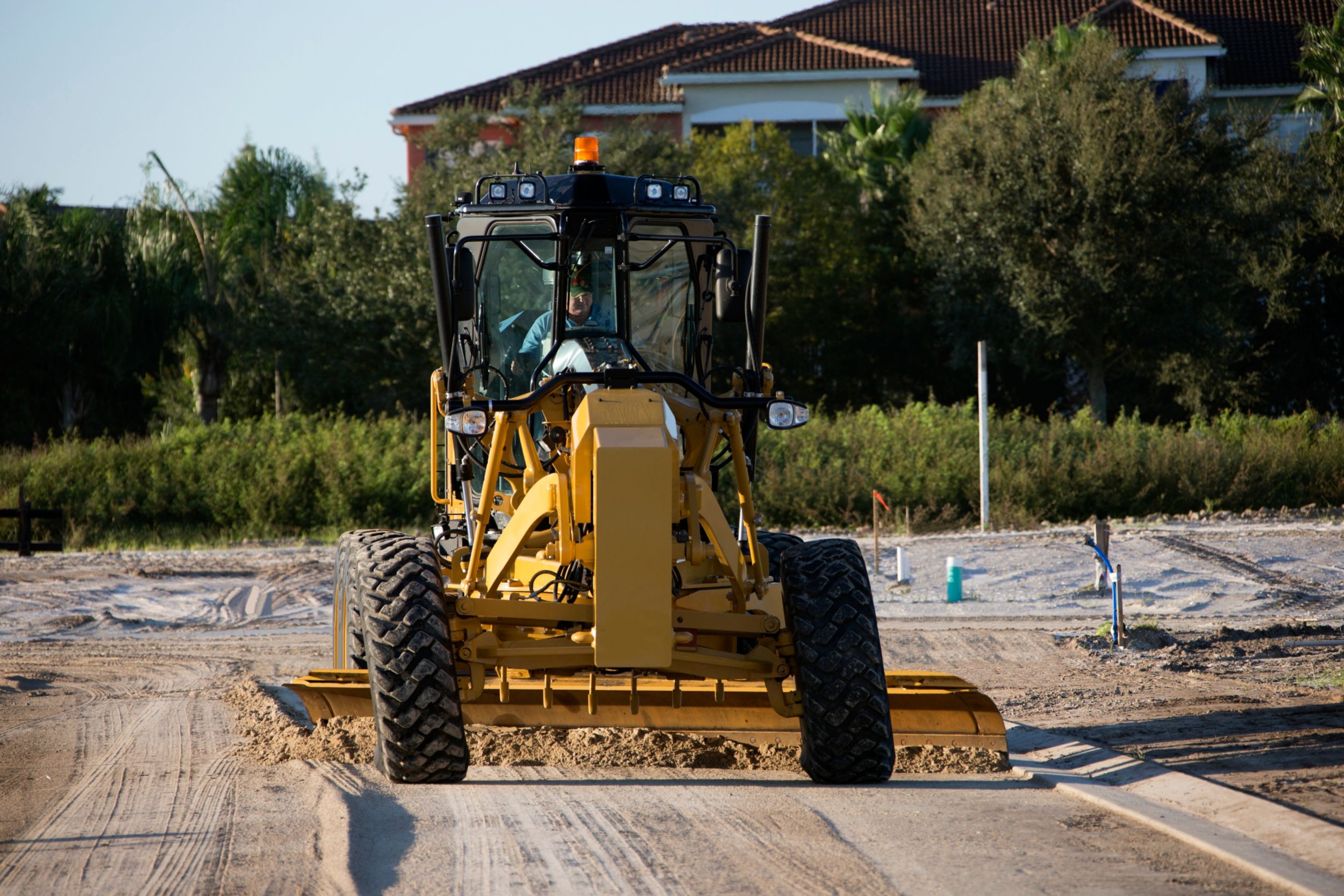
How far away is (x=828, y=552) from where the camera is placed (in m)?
6.41

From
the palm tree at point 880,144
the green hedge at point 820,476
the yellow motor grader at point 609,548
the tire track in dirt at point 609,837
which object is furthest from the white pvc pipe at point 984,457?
the palm tree at point 880,144

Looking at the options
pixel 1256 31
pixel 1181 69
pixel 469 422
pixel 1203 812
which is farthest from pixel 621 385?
pixel 1256 31

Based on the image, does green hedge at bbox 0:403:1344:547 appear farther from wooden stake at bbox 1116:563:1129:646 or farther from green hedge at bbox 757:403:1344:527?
wooden stake at bbox 1116:563:1129:646

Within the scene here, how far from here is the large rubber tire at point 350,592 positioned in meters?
7.16

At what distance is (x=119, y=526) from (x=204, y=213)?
560 inches

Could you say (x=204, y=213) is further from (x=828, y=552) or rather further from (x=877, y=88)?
(x=828, y=552)

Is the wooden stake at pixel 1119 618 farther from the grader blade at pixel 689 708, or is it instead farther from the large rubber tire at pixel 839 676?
the large rubber tire at pixel 839 676

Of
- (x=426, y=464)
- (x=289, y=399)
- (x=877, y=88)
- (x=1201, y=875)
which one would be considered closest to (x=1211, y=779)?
(x=1201, y=875)

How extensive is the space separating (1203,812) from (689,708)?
262 cm

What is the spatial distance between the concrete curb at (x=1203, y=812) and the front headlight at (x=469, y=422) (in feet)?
10.5

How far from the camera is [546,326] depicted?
22.7ft

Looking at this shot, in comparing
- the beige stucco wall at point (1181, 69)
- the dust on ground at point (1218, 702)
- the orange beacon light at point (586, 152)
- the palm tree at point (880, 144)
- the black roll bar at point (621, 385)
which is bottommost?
the dust on ground at point (1218, 702)

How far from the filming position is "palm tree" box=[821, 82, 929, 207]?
3350 centimetres

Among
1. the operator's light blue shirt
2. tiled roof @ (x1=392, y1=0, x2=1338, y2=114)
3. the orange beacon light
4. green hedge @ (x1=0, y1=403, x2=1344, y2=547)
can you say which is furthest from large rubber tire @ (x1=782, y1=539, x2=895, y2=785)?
tiled roof @ (x1=392, y1=0, x2=1338, y2=114)
